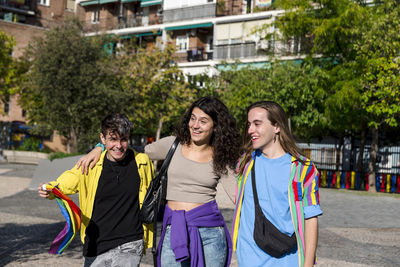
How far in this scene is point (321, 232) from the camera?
10.5 m

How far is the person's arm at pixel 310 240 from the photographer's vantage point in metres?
3.08

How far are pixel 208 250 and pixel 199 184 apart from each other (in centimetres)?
47

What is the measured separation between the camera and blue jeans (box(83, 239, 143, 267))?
3.90 metres

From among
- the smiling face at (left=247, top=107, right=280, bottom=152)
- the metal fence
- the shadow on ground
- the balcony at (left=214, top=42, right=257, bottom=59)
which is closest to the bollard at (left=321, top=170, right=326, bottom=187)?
the metal fence

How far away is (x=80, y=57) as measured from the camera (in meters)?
24.6

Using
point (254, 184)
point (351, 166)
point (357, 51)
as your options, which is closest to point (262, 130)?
point (254, 184)

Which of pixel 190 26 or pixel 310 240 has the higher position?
pixel 190 26

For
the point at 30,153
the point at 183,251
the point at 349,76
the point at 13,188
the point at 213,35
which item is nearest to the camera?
the point at 183,251

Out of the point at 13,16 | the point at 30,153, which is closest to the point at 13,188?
the point at 30,153

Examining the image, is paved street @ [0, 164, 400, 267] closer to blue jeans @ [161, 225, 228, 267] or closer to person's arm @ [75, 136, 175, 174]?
person's arm @ [75, 136, 175, 174]

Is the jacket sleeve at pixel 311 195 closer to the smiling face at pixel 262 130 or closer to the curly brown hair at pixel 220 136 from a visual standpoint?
the smiling face at pixel 262 130

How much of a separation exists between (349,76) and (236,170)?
18.4m

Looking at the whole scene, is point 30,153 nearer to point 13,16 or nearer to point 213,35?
point 213,35

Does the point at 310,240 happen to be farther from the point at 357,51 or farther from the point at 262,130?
the point at 357,51
